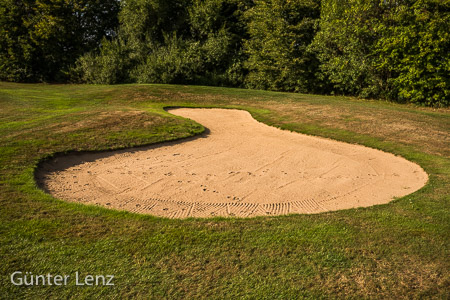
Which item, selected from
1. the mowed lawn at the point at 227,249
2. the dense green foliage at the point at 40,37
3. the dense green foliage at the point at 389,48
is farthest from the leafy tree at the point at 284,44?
the mowed lawn at the point at 227,249

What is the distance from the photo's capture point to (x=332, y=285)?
3.76m

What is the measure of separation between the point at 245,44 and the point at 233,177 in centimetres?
2502

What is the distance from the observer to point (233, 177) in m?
7.92

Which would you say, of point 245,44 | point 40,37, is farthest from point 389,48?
point 40,37

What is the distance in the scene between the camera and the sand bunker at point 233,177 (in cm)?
636

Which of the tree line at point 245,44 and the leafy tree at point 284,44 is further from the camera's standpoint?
the leafy tree at point 284,44

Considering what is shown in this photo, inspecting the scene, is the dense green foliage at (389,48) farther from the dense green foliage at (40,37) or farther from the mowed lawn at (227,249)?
the dense green foliage at (40,37)

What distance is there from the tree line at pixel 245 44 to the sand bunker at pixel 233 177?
13297 mm

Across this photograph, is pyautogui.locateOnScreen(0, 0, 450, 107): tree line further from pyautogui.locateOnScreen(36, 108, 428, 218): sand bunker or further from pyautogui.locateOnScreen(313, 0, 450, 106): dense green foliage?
pyautogui.locateOnScreen(36, 108, 428, 218): sand bunker

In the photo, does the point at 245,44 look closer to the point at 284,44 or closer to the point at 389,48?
the point at 284,44

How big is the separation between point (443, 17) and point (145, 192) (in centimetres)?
2095

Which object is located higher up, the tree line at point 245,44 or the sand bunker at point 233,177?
the tree line at point 245,44

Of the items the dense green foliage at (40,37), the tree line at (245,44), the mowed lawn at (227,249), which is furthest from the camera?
the dense green foliage at (40,37)

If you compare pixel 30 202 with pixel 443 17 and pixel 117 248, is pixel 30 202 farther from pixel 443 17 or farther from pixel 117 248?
pixel 443 17
